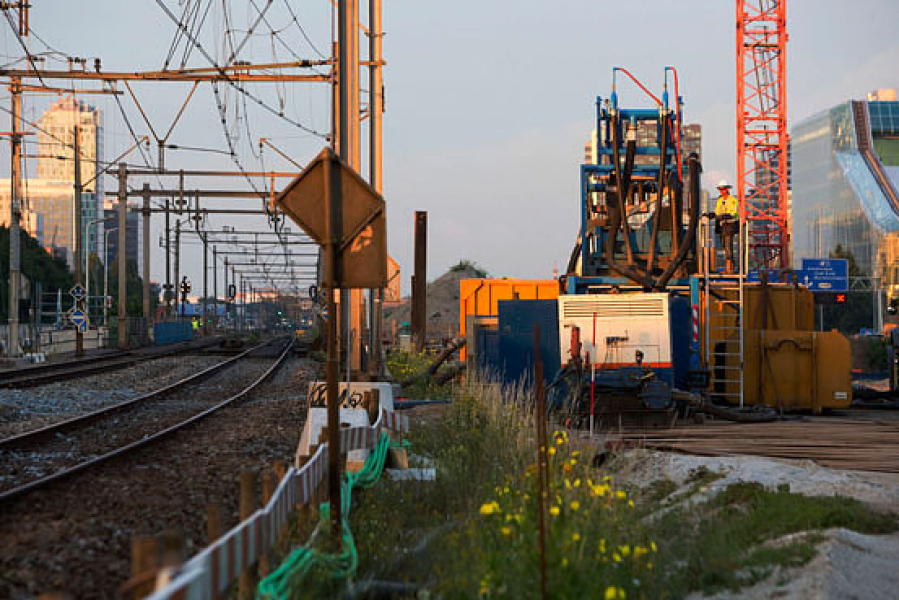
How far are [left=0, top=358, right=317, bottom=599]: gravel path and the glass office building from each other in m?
99.5

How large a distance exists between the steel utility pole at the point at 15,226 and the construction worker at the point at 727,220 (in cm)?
2491

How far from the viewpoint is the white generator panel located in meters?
16.0

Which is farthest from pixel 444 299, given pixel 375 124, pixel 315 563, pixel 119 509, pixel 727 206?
pixel 315 563

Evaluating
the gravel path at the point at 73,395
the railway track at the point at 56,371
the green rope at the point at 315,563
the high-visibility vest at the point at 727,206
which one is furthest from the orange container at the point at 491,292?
the green rope at the point at 315,563

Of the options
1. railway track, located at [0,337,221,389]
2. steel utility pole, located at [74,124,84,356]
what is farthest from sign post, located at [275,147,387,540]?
steel utility pole, located at [74,124,84,356]

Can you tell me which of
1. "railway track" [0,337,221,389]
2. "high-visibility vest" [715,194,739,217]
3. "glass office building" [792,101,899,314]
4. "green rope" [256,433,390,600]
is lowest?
"railway track" [0,337,221,389]

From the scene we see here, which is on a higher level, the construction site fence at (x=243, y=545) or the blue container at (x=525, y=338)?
the blue container at (x=525, y=338)

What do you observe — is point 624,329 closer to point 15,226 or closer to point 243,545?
point 243,545

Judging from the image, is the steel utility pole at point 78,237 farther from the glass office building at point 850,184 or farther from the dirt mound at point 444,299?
the glass office building at point 850,184

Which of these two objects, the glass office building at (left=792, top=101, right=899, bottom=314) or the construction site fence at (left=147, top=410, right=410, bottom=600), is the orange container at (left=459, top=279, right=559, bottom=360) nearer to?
the construction site fence at (left=147, top=410, right=410, bottom=600)

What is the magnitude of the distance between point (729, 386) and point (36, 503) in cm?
1257

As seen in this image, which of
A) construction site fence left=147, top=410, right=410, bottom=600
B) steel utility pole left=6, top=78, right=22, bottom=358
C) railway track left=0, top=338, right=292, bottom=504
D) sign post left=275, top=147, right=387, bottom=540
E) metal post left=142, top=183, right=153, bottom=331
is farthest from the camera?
metal post left=142, top=183, right=153, bottom=331

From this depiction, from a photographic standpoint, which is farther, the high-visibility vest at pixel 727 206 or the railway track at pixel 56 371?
the railway track at pixel 56 371

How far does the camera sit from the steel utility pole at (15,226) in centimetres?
3500
